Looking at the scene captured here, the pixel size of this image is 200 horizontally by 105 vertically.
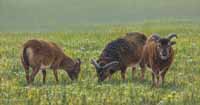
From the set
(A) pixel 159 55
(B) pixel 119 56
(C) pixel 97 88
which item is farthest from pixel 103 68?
(C) pixel 97 88

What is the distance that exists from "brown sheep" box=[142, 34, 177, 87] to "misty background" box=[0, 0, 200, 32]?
4029 centimetres

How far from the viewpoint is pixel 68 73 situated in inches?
796

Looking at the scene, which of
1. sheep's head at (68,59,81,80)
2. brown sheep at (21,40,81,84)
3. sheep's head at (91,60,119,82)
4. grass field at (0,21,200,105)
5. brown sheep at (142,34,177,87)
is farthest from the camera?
sheep's head at (68,59,81,80)

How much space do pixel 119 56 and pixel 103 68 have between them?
38.1 inches

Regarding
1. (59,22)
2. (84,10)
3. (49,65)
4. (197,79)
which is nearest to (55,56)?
(49,65)

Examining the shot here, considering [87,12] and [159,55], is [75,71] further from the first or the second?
[87,12]

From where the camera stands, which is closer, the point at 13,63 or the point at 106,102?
the point at 106,102

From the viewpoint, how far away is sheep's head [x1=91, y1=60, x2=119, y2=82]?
1927 centimetres

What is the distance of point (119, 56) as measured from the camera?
20094 mm

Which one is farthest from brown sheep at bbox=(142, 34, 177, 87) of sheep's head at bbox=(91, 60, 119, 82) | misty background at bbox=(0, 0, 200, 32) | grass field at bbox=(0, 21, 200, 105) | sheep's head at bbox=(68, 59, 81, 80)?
misty background at bbox=(0, 0, 200, 32)

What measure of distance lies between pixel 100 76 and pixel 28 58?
9.31 ft

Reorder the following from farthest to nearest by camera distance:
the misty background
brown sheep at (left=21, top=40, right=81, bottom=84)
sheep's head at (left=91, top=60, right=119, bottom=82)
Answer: the misty background
sheep's head at (left=91, top=60, right=119, bottom=82)
brown sheep at (left=21, top=40, right=81, bottom=84)

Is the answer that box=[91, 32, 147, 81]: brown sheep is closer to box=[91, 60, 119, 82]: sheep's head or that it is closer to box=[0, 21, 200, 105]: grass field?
box=[91, 60, 119, 82]: sheep's head

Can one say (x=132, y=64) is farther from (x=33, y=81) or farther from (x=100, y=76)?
(x=33, y=81)
